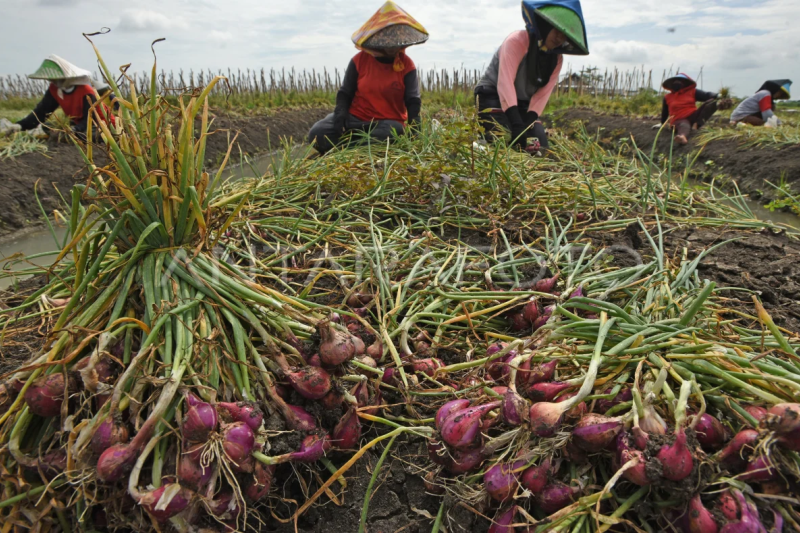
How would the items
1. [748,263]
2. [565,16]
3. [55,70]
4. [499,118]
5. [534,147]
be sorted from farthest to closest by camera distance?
[55,70] → [499,118] → [565,16] → [534,147] → [748,263]

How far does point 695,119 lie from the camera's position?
8.41 meters

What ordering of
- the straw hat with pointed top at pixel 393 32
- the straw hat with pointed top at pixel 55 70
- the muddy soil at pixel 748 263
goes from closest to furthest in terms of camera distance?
the muddy soil at pixel 748 263 < the straw hat with pointed top at pixel 393 32 < the straw hat with pointed top at pixel 55 70

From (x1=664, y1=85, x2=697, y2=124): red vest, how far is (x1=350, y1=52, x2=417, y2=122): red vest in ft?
Result: 20.0

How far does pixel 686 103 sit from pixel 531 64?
5.83m

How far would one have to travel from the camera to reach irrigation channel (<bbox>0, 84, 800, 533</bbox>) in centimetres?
86

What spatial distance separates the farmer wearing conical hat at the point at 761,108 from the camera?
347 inches

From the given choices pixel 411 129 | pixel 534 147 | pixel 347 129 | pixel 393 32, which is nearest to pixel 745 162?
pixel 534 147

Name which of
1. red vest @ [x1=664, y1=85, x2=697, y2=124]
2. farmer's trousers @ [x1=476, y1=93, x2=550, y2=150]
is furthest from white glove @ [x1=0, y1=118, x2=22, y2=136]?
red vest @ [x1=664, y1=85, x2=697, y2=124]

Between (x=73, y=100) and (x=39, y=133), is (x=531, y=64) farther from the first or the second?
(x=39, y=133)

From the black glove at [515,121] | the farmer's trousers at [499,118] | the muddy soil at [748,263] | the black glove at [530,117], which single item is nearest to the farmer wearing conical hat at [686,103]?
the black glove at [530,117]

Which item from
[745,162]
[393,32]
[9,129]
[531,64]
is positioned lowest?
[745,162]

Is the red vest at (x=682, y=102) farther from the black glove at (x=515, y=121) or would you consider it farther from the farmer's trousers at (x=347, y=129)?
the farmer's trousers at (x=347, y=129)

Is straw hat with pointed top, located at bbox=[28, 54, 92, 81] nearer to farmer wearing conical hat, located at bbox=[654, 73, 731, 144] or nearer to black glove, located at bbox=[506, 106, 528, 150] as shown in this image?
black glove, located at bbox=[506, 106, 528, 150]

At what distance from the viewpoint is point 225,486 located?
0.94 metres
